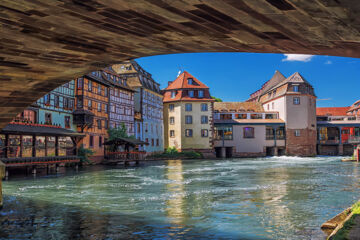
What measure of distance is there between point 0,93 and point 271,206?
9.43 metres

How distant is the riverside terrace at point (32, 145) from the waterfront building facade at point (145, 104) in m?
14.9

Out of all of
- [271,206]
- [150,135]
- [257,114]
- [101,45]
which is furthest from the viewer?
[257,114]

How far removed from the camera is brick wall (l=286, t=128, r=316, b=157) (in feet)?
199

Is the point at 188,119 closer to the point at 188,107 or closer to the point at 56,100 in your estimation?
the point at 188,107

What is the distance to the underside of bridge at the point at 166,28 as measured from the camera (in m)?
2.92

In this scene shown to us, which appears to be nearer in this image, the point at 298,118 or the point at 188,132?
the point at 188,132

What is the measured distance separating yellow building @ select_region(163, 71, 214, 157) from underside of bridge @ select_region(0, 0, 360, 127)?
5503cm

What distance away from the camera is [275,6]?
9.25 feet

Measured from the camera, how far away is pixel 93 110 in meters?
40.6

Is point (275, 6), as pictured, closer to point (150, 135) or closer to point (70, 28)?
point (70, 28)

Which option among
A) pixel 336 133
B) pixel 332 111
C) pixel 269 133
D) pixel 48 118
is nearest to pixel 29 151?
pixel 48 118

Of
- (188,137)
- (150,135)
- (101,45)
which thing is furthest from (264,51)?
(188,137)

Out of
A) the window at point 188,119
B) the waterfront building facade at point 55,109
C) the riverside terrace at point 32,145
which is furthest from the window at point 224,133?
the waterfront building facade at point 55,109

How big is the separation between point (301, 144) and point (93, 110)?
115 ft
